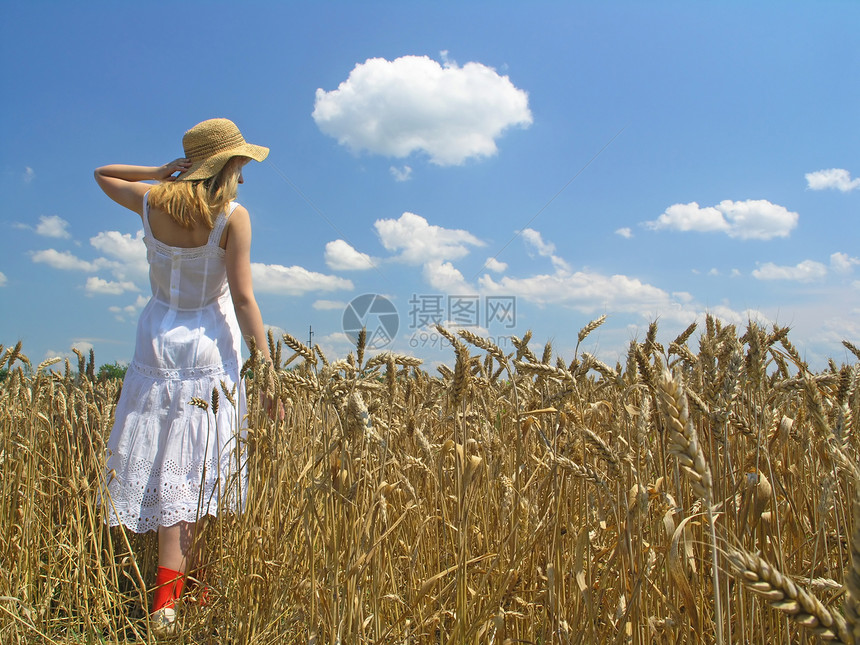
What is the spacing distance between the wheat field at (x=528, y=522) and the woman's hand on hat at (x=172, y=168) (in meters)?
1.10

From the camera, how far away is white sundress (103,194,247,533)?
233 centimetres

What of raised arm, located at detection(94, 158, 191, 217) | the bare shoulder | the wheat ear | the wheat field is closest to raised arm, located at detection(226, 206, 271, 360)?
the bare shoulder

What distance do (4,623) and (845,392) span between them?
276 centimetres

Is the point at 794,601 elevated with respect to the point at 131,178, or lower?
lower

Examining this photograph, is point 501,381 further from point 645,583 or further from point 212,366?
point 645,583

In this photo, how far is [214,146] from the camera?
272 cm

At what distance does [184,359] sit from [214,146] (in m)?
1.09

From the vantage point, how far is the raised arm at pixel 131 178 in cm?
271

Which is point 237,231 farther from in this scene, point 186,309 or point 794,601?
point 794,601

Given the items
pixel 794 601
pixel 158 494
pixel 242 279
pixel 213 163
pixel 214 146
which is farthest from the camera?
pixel 214 146

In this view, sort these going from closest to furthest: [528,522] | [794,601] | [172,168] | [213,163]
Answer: [794,601] → [528,522] → [213,163] → [172,168]

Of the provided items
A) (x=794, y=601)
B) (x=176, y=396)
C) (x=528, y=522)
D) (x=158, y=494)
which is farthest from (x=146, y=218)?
(x=794, y=601)

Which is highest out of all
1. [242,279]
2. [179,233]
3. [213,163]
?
[213,163]

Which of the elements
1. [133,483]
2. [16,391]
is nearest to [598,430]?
[133,483]
